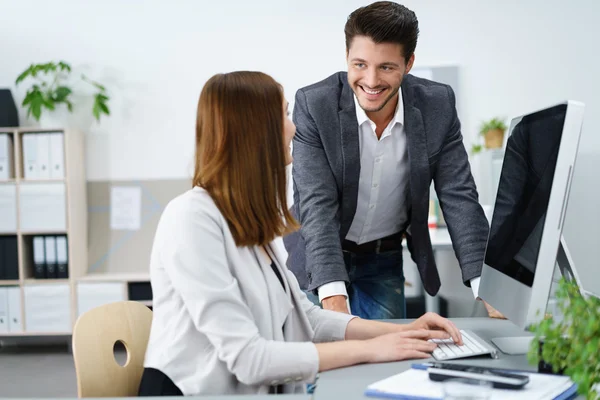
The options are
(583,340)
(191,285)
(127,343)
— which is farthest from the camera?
(127,343)

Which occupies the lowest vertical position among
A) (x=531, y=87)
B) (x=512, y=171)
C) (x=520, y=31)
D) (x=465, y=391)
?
(x=465, y=391)

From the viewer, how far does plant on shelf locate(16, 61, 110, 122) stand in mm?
4418

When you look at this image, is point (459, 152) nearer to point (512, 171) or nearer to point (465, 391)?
point (512, 171)

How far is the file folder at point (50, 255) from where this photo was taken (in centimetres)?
441

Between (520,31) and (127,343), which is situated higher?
(520,31)

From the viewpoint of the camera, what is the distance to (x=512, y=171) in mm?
1403

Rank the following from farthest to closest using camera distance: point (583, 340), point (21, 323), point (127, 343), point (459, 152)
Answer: point (21, 323) → point (459, 152) → point (127, 343) → point (583, 340)

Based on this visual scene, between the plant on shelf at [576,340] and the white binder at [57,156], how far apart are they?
13.1ft

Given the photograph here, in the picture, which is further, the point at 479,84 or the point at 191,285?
the point at 479,84

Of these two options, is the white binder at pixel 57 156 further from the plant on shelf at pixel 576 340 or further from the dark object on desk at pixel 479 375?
the plant on shelf at pixel 576 340

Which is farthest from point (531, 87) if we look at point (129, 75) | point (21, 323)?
point (21, 323)

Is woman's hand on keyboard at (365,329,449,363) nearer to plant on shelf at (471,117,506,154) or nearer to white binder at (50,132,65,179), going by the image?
plant on shelf at (471,117,506,154)

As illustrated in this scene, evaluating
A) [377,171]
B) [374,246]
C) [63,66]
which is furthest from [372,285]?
[63,66]

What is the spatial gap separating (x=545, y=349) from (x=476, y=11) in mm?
4120
